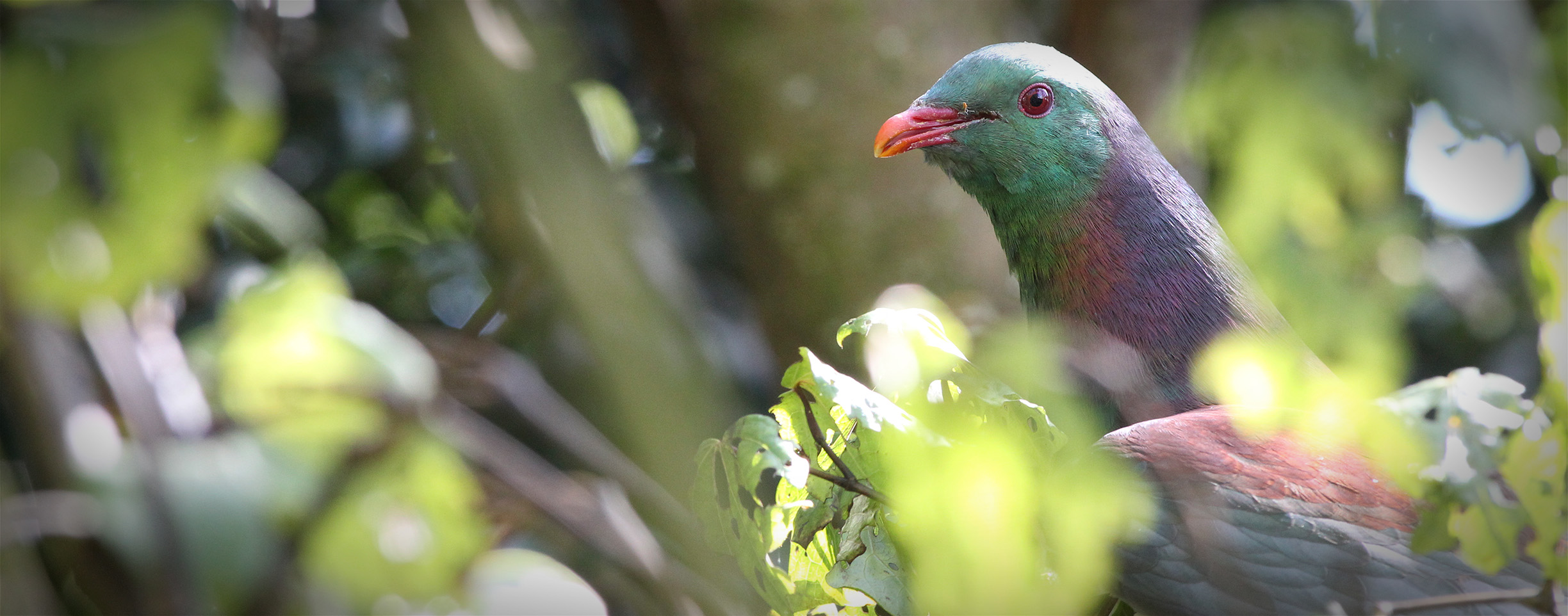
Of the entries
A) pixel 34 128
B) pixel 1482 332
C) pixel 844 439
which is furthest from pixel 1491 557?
pixel 1482 332

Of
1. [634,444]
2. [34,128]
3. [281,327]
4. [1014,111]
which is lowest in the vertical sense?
[634,444]

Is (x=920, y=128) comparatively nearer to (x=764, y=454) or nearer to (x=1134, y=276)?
(x=1134, y=276)

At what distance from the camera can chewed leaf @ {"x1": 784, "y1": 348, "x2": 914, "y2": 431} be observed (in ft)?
4.02

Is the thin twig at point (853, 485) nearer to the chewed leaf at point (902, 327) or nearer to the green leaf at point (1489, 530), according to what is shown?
the chewed leaf at point (902, 327)

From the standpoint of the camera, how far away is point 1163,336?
72.1 inches

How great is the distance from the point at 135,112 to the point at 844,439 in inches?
45.1

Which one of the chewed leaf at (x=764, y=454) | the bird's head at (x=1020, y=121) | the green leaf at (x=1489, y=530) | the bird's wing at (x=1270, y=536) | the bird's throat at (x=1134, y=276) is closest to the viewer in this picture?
the green leaf at (x=1489, y=530)

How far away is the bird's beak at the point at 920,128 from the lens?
198 centimetres

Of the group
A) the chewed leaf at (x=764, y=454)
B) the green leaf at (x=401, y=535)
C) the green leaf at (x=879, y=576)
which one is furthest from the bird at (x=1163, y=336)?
the green leaf at (x=401, y=535)

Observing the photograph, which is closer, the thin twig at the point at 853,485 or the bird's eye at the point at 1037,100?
the thin twig at the point at 853,485

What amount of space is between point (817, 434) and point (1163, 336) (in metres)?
0.77

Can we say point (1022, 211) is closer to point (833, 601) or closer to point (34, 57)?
point (833, 601)

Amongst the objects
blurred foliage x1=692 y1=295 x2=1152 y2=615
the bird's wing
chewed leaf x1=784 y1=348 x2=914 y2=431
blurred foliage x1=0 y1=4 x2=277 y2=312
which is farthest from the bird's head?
blurred foliage x1=0 y1=4 x2=277 y2=312

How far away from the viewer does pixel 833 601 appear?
1.35 metres
